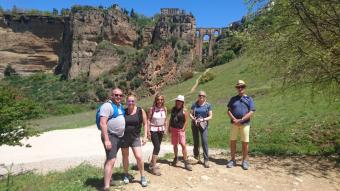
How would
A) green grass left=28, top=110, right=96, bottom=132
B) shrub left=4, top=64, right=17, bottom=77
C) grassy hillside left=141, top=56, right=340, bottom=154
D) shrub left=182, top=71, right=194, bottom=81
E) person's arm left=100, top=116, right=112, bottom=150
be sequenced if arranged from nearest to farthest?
person's arm left=100, top=116, right=112, bottom=150 → grassy hillside left=141, top=56, right=340, bottom=154 → green grass left=28, top=110, right=96, bottom=132 → shrub left=182, top=71, right=194, bottom=81 → shrub left=4, top=64, right=17, bottom=77

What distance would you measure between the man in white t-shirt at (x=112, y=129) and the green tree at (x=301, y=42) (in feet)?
17.6

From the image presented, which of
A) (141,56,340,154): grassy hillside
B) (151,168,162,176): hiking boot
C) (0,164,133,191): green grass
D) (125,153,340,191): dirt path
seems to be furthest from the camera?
(141,56,340,154): grassy hillside

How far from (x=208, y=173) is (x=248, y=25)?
5.73 metres

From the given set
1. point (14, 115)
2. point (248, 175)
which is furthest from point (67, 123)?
point (248, 175)

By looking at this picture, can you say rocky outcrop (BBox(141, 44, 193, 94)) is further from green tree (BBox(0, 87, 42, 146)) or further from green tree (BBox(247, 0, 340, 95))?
green tree (BBox(247, 0, 340, 95))

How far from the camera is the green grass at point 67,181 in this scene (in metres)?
9.21

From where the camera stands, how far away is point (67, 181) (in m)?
9.80

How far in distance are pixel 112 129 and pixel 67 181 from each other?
1906 millimetres

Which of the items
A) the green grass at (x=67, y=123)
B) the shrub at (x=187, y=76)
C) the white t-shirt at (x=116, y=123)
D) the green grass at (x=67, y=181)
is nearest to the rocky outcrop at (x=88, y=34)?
the shrub at (x=187, y=76)

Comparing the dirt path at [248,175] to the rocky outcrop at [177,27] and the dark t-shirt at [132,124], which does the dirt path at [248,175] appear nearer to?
the dark t-shirt at [132,124]

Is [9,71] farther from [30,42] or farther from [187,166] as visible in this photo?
[187,166]

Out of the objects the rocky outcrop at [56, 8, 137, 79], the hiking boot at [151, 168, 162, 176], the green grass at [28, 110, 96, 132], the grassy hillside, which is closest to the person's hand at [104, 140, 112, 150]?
the hiking boot at [151, 168, 162, 176]

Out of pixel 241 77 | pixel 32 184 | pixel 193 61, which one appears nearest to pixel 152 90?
pixel 193 61

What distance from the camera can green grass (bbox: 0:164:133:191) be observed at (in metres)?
9.21
